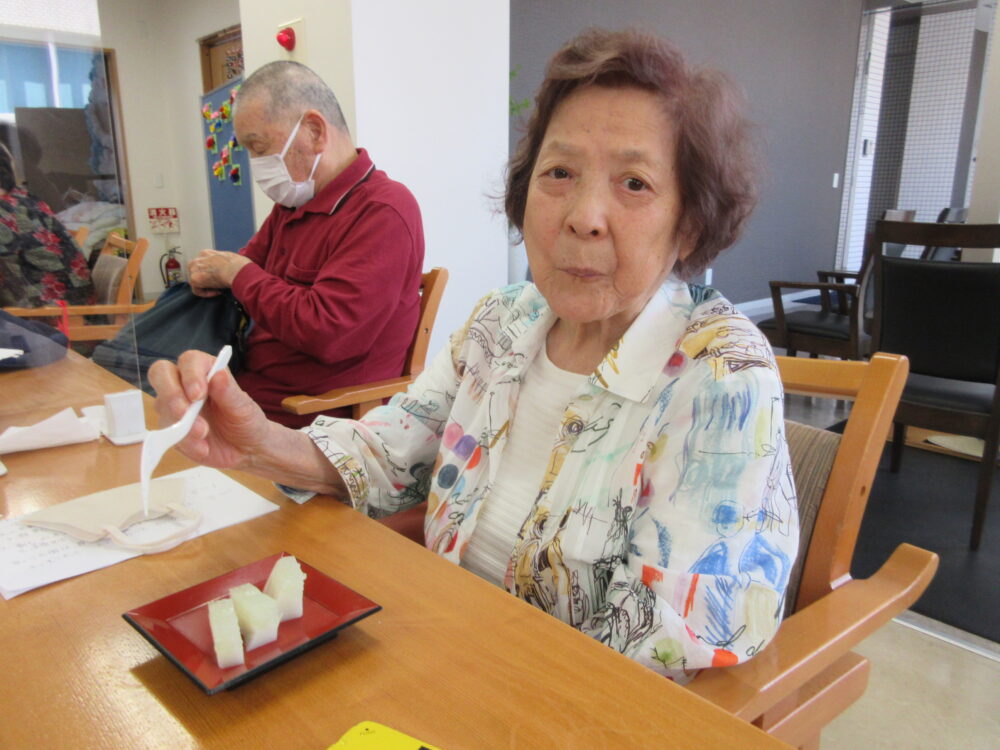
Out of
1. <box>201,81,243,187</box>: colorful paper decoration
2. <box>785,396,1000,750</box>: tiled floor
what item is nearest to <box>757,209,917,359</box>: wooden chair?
<box>785,396,1000,750</box>: tiled floor

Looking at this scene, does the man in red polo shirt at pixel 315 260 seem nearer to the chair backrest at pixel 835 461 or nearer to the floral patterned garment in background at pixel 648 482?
the floral patterned garment in background at pixel 648 482

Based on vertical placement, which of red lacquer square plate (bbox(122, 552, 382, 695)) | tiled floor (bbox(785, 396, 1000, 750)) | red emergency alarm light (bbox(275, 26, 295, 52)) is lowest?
tiled floor (bbox(785, 396, 1000, 750))

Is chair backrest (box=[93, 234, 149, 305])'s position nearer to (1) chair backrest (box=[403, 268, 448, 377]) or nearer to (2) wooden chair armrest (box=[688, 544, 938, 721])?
(1) chair backrest (box=[403, 268, 448, 377])

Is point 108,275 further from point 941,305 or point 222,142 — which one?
point 222,142

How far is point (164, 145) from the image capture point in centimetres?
693

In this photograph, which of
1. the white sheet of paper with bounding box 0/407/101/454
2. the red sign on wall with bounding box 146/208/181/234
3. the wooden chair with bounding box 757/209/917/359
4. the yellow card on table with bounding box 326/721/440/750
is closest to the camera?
the yellow card on table with bounding box 326/721/440/750

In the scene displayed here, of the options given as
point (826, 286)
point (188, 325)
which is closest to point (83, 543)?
point (188, 325)

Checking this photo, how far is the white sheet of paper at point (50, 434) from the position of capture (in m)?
1.13

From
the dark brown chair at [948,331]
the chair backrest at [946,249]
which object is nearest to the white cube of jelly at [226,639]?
the dark brown chair at [948,331]

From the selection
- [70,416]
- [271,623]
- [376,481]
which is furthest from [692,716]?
[70,416]

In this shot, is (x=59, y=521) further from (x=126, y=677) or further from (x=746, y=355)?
(x=746, y=355)

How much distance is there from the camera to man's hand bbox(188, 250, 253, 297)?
1815mm

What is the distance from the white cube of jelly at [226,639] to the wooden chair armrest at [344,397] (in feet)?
3.68

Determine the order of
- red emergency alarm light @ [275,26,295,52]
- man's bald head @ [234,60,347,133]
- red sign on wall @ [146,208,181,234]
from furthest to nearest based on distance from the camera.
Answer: red sign on wall @ [146,208,181,234]
red emergency alarm light @ [275,26,295,52]
man's bald head @ [234,60,347,133]
